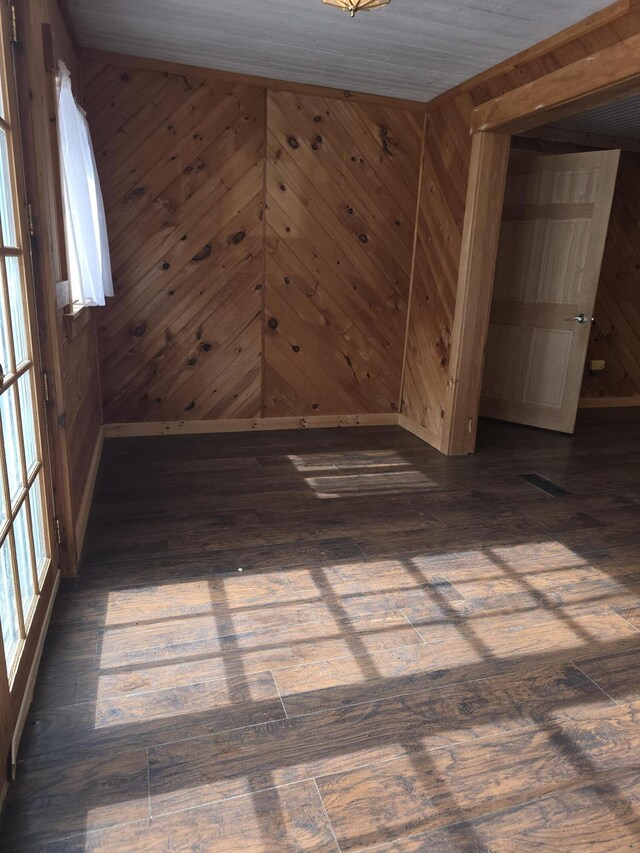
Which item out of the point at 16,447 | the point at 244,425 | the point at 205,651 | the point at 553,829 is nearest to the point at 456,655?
the point at 553,829

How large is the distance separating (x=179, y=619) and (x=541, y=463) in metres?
2.93

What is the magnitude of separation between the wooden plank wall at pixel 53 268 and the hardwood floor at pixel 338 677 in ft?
0.98

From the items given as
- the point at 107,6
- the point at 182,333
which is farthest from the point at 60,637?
the point at 107,6

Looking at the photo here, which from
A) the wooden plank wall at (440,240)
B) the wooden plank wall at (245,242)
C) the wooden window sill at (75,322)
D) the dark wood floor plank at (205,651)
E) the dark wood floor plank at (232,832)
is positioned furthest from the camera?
the wooden plank wall at (245,242)

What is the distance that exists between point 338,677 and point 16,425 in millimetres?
1333

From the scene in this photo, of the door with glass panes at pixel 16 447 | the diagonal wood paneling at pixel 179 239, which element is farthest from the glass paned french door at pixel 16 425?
the diagonal wood paneling at pixel 179 239

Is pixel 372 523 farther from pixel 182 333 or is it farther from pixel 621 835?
pixel 182 333

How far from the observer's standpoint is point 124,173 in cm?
393

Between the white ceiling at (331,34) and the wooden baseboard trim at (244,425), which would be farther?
the wooden baseboard trim at (244,425)

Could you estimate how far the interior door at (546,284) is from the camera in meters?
4.49

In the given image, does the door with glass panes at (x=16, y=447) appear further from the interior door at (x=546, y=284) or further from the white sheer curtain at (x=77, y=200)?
the interior door at (x=546, y=284)

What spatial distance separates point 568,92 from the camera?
299cm

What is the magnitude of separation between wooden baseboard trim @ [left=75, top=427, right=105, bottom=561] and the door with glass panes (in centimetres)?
49

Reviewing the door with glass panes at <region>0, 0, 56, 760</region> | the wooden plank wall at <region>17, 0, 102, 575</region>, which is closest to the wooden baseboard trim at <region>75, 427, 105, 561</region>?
the wooden plank wall at <region>17, 0, 102, 575</region>
